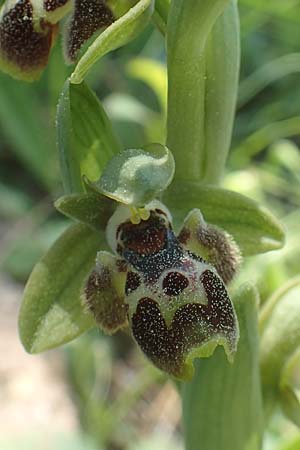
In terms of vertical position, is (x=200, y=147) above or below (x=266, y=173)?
above

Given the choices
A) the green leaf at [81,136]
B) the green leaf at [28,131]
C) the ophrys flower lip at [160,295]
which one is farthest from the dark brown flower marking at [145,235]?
the green leaf at [28,131]

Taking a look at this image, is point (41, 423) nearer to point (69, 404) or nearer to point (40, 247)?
point (69, 404)

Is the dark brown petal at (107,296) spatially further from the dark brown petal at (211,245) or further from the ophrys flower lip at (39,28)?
the ophrys flower lip at (39,28)

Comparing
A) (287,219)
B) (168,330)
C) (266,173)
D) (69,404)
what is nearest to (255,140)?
(266,173)

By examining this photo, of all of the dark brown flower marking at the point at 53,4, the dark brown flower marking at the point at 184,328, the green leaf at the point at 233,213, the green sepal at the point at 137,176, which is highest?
the dark brown flower marking at the point at 53,4

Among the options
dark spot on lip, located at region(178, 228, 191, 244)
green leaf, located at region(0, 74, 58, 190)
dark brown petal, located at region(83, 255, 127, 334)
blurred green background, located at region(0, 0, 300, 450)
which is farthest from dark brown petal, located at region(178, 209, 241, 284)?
green leaf, located at region(0, 74, 58, 190)

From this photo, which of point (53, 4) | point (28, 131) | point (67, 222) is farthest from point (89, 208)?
point (28, 131)
